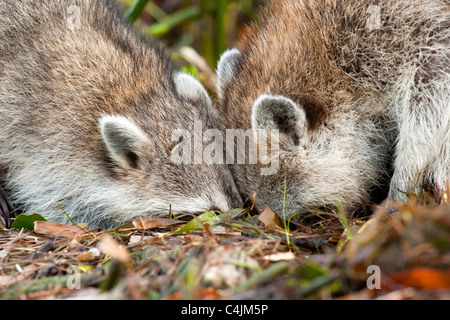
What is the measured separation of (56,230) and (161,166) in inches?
41.9

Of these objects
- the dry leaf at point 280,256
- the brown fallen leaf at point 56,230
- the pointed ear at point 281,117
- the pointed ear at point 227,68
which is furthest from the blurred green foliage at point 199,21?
the dry leaf at point 280,256

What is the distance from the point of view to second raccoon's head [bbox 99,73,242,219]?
4.36 meters

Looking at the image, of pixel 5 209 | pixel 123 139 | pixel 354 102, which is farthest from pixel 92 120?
pixel 354 102

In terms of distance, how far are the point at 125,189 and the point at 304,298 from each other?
2.67 meters

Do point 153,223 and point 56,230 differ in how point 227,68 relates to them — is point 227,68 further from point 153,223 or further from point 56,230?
point 56,230

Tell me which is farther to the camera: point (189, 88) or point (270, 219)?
point (189, 88)

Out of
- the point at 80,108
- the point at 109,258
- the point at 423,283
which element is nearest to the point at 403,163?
the point at 423,283

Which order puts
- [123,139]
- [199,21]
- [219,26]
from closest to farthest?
[123,139] < [219,26] < [199,21]

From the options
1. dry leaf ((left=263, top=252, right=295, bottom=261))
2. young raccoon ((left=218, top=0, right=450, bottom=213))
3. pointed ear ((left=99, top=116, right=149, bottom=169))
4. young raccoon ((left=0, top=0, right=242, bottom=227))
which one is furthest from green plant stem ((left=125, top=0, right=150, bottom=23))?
dry leaf ((left=263, top=252, right=295, bottom=261))

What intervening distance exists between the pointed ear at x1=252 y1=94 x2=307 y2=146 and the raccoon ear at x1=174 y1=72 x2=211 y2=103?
3.49 ft

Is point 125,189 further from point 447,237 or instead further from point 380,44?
point 447,237

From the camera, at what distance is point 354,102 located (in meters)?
4.19

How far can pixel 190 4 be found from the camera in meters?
10.4

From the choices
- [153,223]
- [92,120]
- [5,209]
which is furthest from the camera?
[5,209]
